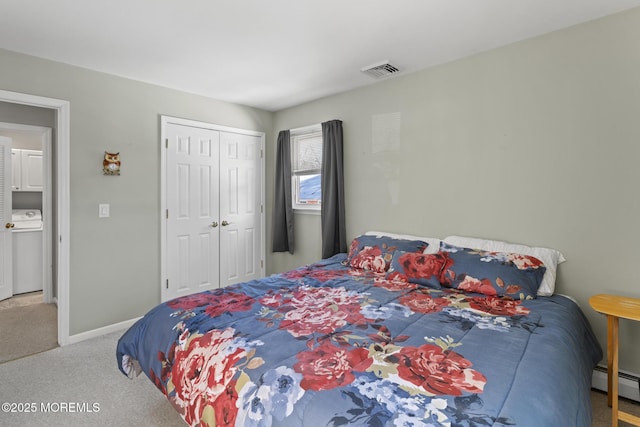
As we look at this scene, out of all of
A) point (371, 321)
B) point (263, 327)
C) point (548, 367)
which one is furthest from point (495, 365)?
point (263, 327)

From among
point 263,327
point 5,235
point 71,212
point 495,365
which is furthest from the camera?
point 5,235

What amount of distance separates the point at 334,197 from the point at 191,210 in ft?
5.46

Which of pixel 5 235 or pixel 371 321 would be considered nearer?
pixel 371 321

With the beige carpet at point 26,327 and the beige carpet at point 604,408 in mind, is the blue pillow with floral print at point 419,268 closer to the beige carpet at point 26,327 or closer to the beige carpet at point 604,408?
the beige carpet at point 604,408

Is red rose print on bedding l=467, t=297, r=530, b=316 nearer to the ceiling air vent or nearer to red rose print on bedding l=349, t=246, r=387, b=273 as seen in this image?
red rose print on bedding l=349, t=246, r=387, b=273

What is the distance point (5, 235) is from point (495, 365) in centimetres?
551

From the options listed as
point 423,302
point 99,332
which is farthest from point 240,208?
point 423,302

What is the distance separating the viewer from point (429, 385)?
1132 millimetres

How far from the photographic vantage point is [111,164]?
310 centimetres

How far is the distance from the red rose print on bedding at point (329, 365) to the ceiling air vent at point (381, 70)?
2.44 m

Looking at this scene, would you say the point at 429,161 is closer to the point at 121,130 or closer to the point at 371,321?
the point at 371,321

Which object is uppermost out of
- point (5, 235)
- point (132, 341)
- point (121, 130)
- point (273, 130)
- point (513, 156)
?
point (273, 130)

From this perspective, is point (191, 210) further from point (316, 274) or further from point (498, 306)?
point (498, 306)

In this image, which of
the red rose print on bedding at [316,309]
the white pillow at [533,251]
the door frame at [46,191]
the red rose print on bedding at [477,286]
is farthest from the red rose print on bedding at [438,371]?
the door frame at [46,191]
